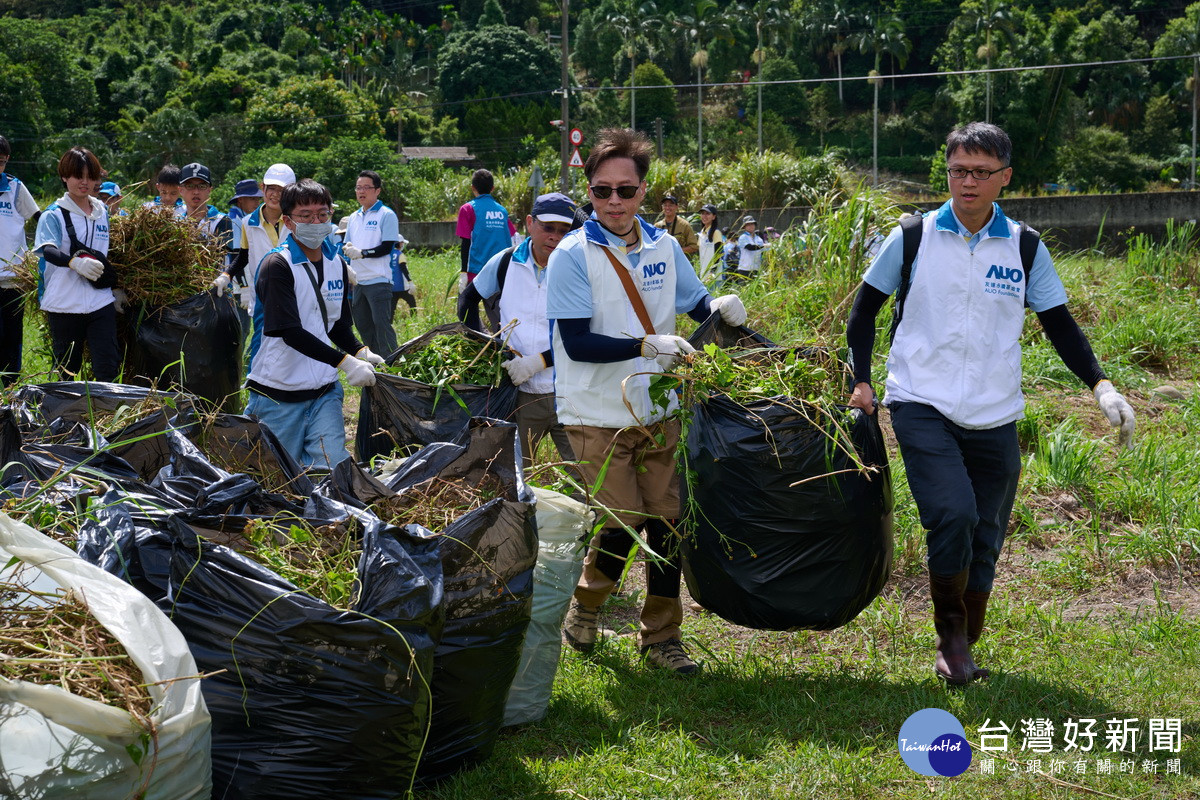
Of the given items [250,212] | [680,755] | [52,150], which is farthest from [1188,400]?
[52,150]

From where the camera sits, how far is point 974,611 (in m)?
3.63

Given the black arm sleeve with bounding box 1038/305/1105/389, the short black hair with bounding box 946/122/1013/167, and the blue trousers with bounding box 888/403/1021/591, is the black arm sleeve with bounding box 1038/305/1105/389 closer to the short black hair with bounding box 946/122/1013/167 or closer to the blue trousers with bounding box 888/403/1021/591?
the blue trousers with bounding box 888/403/1021/591

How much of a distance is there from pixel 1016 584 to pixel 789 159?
55.3 ft

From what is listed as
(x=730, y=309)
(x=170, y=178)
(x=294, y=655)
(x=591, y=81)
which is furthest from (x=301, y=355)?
(x=591, y=81)

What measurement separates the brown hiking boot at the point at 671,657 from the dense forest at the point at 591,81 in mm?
29265

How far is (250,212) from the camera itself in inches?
306

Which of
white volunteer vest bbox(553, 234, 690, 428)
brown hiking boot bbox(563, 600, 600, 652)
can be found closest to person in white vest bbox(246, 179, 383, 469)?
white volunteer vest bbox(553, 234, 690, 428)

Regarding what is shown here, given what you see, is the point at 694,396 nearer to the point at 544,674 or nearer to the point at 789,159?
the point at 544,674

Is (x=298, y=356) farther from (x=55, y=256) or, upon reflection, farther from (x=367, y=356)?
(x=55, y=256)

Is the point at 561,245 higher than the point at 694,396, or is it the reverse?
the point at 561,245

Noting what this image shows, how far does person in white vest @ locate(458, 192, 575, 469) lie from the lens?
183 inches

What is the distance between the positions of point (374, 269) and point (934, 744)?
596cm

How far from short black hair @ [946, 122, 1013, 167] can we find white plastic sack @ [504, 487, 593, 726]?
1574 millimetres

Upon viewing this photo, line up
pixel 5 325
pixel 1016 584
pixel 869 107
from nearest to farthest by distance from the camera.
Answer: pixel 1016 584 → pixel 5 325 → pixel 869 107
